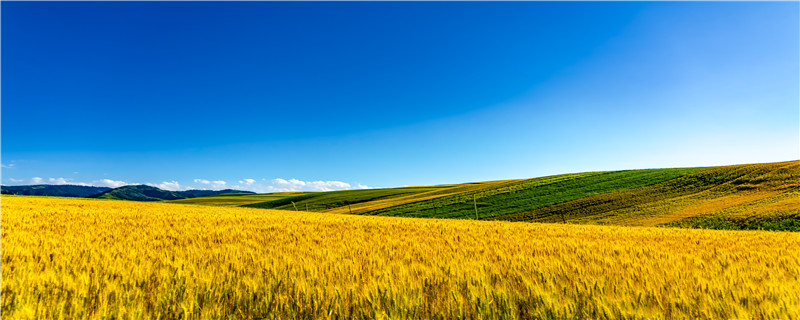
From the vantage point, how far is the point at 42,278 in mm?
3088

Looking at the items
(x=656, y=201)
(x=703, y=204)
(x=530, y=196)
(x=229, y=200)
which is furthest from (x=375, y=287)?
(x=229, y=200)

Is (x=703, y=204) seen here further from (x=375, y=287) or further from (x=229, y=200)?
(x=229, y=200)

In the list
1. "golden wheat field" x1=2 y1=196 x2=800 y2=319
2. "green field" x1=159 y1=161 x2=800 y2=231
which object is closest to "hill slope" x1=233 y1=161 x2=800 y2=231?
"green field" x1=159 y1=161 x2=800 y2=231

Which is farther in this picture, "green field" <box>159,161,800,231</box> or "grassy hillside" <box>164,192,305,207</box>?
"grassy hillside" <box>164,192,305,207</box>

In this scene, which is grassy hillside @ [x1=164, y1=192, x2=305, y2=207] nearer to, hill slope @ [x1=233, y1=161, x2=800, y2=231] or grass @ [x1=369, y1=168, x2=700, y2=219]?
grass @ [x1=369, y1=168, x2=700, y2=219]

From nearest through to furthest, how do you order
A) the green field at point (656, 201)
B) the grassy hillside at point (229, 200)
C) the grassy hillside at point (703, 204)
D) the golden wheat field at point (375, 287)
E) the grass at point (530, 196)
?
the golden wheat field at point (375, 287), the grassy hillside at point (703, 204), the green field at point (656, 201), the grass at point (530, 196), the grassy hillside at point (229, 200)

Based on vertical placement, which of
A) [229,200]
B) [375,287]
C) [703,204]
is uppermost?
[375,287]

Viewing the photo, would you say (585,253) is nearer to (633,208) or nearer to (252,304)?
(252,304)

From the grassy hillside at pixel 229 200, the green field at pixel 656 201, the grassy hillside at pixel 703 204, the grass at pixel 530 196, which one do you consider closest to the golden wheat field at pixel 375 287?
the green field at pixel 656 201

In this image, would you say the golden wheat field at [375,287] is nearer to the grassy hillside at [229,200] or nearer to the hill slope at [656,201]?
the hill slope at [656,201]

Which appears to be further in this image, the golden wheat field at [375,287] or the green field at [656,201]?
the green field at [656,201]

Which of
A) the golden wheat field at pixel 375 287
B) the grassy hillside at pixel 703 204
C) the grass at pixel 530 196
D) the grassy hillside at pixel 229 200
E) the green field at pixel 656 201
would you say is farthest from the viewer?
the grassy hillside at pixel 229 200

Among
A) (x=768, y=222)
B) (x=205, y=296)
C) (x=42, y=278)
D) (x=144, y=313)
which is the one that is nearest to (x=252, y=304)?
(x=205, y=296)

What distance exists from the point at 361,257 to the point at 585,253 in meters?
3.38
